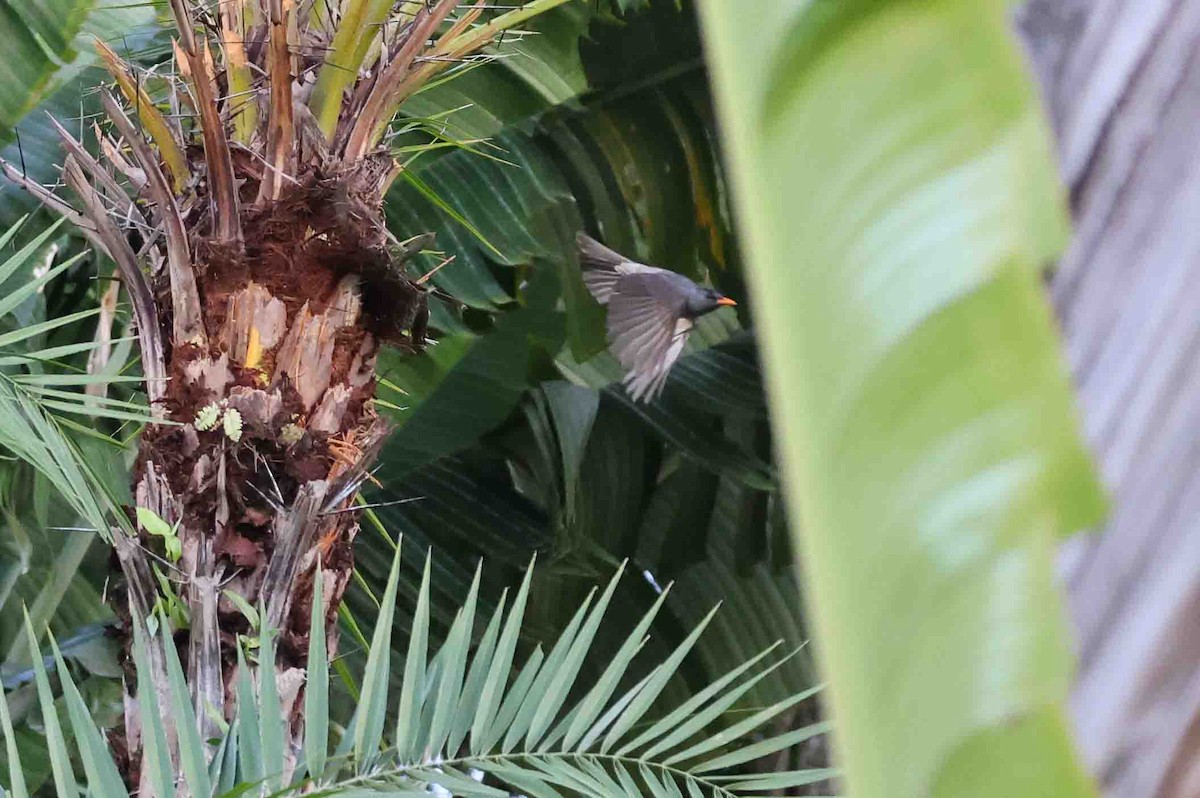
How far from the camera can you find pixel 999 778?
0.39 feet

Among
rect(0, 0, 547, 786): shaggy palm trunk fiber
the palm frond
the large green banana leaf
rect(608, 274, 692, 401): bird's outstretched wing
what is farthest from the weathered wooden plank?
rect(608, 274, 692, 401): bird's outstretched wing

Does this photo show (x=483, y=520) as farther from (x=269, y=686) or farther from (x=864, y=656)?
(x=864, y=656)

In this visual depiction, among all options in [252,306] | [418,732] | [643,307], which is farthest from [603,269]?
[418,732]

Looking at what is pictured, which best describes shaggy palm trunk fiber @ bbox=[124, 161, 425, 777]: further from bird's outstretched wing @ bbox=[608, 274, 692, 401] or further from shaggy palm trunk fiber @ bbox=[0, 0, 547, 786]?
bird's outstretched wing @ bbox=[608, 274, 692, 401]

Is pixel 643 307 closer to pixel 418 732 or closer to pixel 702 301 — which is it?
pixel 702 301

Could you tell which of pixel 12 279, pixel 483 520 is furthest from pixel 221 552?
pixel 12 279

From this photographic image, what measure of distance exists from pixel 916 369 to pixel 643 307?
1.02 metres

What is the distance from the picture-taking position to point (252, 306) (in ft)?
2.27

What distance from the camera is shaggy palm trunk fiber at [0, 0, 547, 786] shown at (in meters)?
0.66

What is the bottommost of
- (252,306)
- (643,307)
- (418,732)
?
(418,732)

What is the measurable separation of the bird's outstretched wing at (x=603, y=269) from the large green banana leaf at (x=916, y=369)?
→ 105 cm

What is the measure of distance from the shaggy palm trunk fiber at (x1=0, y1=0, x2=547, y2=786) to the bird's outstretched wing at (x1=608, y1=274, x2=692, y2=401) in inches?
15.9

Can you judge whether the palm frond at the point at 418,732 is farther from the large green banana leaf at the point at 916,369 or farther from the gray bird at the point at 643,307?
the gray bird at the point at 643,307

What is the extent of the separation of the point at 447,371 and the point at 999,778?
1211mm
